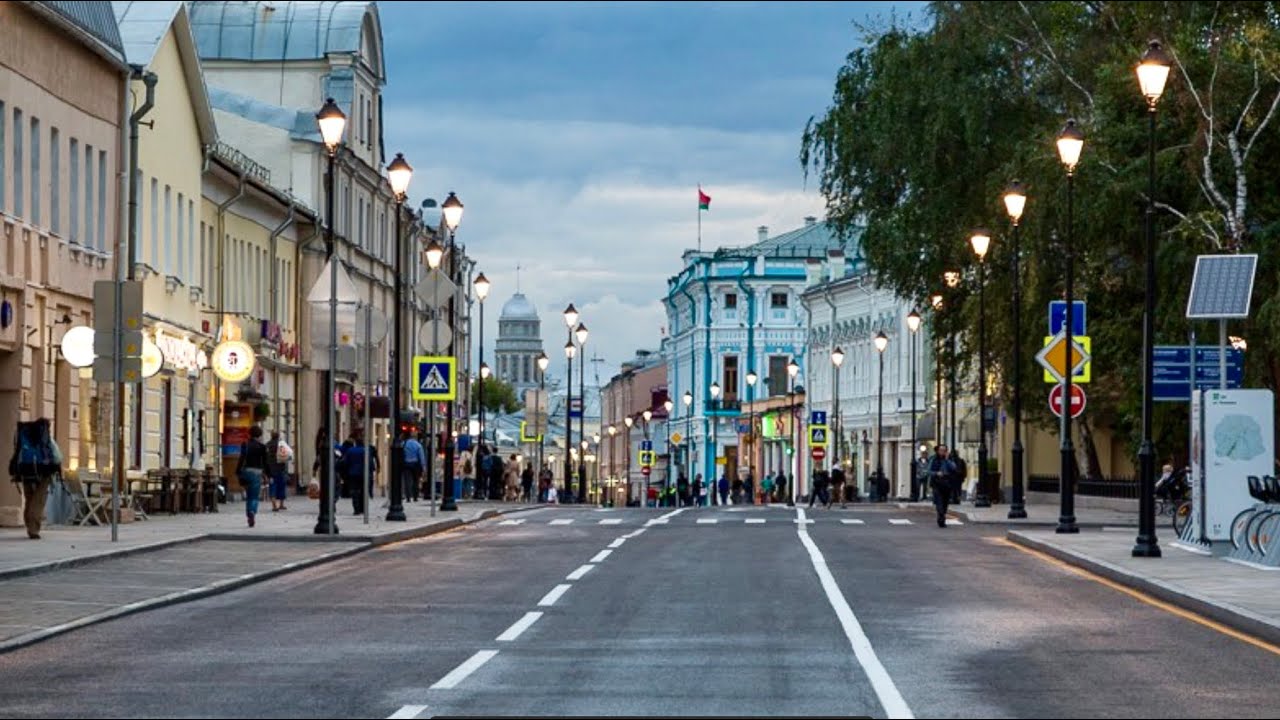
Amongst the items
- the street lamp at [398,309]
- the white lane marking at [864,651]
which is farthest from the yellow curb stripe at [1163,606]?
the street lamp at [398,309]

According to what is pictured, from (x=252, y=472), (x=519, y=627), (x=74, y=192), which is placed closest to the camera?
(x=519, y=627)

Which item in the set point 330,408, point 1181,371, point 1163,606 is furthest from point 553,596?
point 1181,371

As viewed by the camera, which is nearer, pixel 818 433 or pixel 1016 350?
pixel 1016 350

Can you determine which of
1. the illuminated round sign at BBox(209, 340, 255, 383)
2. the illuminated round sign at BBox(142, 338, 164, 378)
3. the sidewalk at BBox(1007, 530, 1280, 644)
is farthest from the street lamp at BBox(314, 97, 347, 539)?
the illuminated round sign at BBox(209, 340, 255, 383)

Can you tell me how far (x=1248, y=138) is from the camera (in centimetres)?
5144

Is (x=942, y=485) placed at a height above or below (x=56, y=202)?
below

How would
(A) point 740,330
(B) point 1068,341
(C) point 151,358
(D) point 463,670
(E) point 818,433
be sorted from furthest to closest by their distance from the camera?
A: (A) point 740,330, (E) point 818,433, (C) point 151,358, (B) point 1068,341, (D) point 463,670

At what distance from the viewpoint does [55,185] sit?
4250 cm

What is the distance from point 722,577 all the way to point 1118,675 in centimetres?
1135

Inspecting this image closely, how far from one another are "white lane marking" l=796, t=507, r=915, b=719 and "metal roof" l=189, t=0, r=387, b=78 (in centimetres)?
5149

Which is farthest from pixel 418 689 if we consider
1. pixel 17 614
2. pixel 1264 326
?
pixel 1264 326

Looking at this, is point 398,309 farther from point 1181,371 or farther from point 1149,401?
point 1149,401

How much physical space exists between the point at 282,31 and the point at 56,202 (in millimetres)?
38218

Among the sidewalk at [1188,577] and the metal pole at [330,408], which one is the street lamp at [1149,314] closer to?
the sidewalk at [1188,577]
